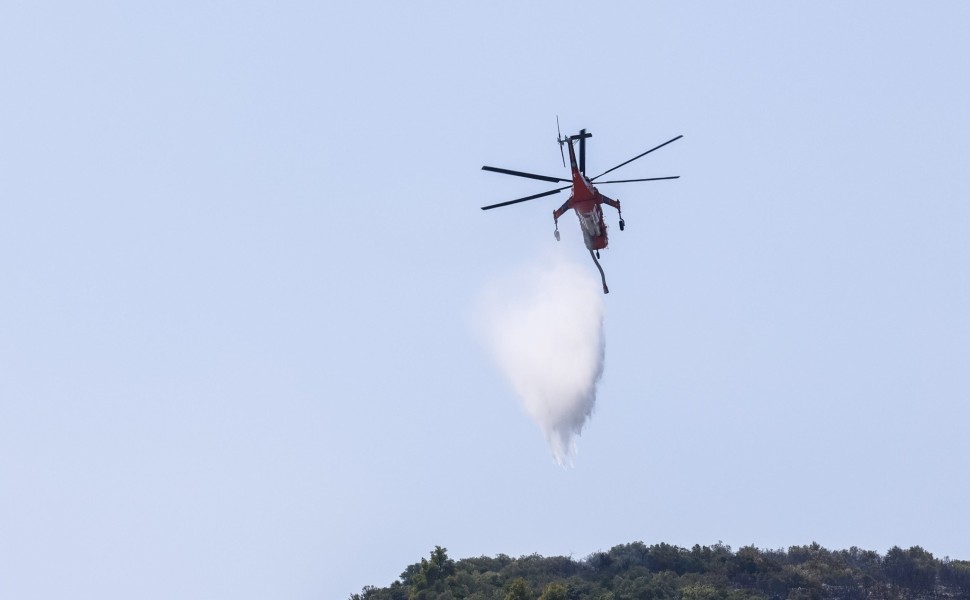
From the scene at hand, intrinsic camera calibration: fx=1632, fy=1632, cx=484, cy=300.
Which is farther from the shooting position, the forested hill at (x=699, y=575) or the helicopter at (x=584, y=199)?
the forested hill at (x=699, y=575)

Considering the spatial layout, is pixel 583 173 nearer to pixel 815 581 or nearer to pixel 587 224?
pixel 587 224

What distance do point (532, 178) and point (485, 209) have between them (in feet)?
9.29

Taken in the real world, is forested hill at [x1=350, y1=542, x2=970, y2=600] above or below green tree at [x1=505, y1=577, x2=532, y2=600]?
above

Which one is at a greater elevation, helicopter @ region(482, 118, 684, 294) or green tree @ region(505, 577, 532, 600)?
helicopter @ region(482, 118, 684, 294)

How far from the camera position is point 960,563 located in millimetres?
112250

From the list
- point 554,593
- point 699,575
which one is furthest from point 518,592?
point 699,575

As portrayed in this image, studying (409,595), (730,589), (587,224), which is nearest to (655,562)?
(730,589)

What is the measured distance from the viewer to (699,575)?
106 metres

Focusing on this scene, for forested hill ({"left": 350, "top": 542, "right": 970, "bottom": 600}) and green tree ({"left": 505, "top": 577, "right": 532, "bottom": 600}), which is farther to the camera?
forested hill ({"left": 350, "top": 542, "right": 970, "bottom": 600})

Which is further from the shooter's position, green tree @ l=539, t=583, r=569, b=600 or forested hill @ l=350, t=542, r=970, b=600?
forested hill @ l=350, t=542, r=970, b=600

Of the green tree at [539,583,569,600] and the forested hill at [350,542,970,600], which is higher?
the forested hill at [350,542,970,600]

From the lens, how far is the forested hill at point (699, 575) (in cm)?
10075

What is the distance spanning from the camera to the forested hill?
101 m

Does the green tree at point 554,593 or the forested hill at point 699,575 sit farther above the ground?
the forested hill at point 699,575
